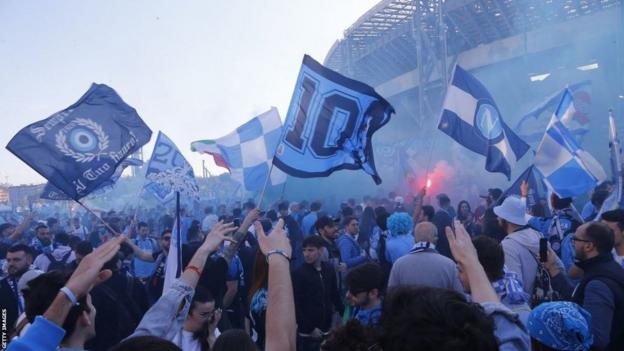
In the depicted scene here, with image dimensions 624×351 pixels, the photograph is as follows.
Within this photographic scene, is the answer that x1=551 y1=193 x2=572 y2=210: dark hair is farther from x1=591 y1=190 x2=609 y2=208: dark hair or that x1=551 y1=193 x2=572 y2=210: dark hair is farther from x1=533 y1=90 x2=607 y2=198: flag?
x1=591 y1=190 x2=609 y2=208: dark hair

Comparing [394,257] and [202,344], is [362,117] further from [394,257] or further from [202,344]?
[202,344]

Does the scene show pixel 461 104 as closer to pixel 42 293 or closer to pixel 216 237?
pixel 216 237

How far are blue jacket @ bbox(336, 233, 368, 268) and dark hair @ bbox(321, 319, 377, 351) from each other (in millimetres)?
4669

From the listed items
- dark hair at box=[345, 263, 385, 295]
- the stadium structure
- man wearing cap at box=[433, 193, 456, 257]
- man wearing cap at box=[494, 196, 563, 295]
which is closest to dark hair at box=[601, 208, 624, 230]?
man wearing cap at box=[494, 196, 563, 295]

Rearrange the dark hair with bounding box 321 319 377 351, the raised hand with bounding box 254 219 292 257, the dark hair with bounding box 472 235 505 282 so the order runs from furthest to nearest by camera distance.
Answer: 1. the dark hair with bounding box 472 235 505 282
2. the raised hand with bounding box 254 219 292 257
3. the dark hair with bounding box 321 319 377 351

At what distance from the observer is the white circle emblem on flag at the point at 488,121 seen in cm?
695

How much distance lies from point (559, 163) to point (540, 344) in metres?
5.36

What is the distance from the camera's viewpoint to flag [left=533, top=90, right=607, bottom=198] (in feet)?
22.0

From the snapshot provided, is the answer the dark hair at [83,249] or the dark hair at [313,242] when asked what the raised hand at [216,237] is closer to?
the dark hair at [313,242]

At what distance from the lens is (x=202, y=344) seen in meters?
3.16

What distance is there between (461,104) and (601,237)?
3672 millimetres

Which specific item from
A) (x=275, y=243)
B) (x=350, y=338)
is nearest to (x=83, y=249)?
(x=275, y=243)

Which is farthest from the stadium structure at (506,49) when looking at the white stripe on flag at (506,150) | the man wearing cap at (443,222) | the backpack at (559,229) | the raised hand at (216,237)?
the raised hand at (216,237)

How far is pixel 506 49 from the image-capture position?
20531mm
